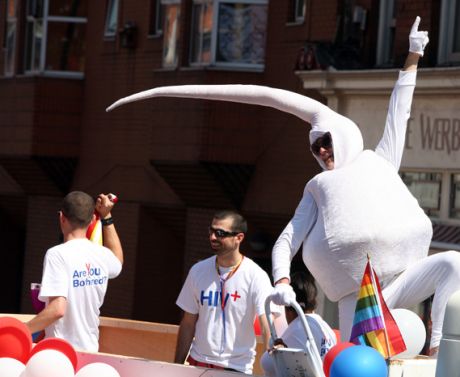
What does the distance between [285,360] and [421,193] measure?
976cm

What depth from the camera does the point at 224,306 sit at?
926 centimetres

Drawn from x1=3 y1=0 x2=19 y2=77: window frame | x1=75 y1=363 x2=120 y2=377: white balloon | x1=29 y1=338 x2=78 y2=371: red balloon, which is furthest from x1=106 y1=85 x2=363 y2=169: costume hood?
x1=3 y1=0 x2=19 y2=77: window frame

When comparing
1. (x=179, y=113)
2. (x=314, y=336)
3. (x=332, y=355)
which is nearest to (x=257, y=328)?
(x=314, y=336)

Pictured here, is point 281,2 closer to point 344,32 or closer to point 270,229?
point 344,32

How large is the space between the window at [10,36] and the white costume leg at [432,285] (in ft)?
54.1

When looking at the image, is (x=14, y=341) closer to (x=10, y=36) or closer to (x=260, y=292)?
(x=260, y=292)

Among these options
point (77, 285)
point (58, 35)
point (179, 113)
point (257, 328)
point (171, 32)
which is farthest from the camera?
point (58, 35)

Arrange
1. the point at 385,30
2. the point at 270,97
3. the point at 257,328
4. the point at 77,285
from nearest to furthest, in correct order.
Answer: the point at 270,97 < the point at 77,285 < the point at 257,328 < the point at 385,30

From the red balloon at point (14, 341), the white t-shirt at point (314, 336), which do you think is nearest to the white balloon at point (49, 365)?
the red balloon at point (14, 341)

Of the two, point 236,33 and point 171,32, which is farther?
point 171,32

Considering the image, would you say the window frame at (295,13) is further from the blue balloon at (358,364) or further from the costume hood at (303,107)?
the blue balloon at (358,364)

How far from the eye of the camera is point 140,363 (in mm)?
7957

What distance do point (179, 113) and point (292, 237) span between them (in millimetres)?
11977

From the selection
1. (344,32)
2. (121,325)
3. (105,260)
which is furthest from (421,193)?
(105,260)
